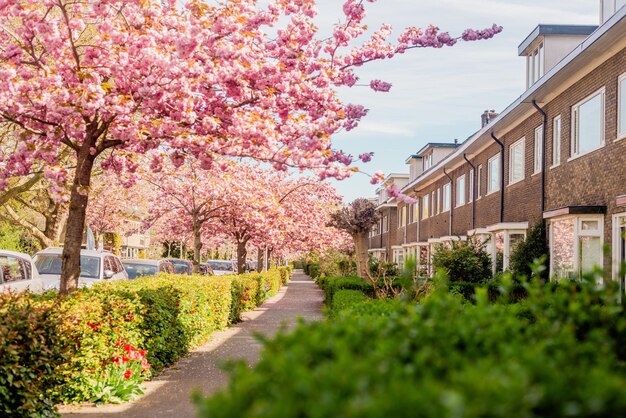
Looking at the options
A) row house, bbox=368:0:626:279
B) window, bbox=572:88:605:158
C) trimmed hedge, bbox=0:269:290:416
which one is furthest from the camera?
window, bbox=572:88:605:158

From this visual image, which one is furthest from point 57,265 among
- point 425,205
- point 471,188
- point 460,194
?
point 425,205

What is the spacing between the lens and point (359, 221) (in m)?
25.8

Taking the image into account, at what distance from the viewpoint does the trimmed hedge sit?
22.7ft

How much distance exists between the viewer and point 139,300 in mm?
10672

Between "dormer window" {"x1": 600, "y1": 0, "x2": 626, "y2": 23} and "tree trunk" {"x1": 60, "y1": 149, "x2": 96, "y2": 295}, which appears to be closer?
"tree trunk" {"x1": 60, "y1": 149, "x2": 96, "y2": 295}

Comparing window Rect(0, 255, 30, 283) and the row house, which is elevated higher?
the row house

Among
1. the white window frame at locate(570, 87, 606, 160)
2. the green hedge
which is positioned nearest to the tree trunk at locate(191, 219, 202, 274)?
the white window frame at locate(570, 87, 606, 160)

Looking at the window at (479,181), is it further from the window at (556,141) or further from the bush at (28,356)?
the bush at (28,356)

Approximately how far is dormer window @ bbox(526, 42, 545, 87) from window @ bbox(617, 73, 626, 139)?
5.41 meters

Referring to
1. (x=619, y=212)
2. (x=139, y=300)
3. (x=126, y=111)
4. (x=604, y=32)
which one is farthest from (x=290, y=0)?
(x=619, y=212)

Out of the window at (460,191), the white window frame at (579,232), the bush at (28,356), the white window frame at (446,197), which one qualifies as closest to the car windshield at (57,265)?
the bush at (28,356)

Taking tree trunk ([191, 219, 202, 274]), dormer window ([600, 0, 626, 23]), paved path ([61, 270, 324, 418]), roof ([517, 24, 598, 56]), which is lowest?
paved path ([61, 270, 324, 418])

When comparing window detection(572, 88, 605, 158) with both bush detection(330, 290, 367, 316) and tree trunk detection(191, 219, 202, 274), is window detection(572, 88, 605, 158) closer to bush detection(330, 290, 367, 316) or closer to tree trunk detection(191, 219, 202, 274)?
bush detection(330, 290, 367, 316)

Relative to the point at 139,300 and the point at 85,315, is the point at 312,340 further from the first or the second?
the point at 139,300
